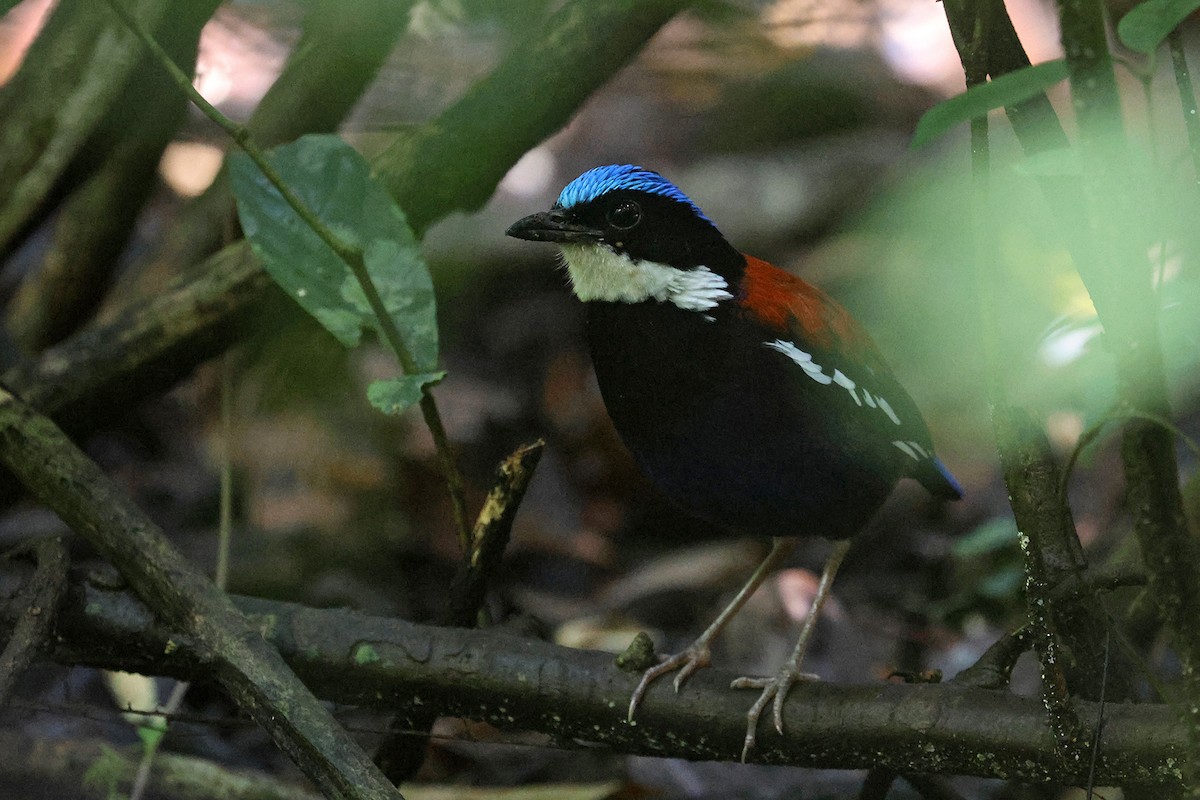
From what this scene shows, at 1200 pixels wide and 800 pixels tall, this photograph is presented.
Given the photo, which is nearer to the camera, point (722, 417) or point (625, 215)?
point (722, 417)

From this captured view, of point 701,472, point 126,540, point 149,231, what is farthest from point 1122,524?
point 149,231

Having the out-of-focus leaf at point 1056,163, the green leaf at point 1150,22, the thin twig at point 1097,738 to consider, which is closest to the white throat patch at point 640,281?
the thin twig at point 1097,738

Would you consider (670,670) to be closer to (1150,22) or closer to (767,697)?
(767,697)

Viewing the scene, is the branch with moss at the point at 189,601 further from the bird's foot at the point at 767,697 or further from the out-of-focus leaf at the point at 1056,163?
the out-of-focus leaf at the point at 1056,163

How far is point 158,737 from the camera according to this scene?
325 centimetres

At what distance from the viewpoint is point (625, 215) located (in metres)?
3.15

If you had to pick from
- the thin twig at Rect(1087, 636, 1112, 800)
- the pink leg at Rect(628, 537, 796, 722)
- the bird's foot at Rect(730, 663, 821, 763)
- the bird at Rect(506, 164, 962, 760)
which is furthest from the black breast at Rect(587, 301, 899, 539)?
the thin twig at Rect(1087, 636, 1112, 800)

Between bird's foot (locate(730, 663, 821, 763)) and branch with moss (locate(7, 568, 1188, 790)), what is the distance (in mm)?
23

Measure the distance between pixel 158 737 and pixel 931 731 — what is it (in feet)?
6.67

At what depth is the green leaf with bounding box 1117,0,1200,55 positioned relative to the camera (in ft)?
4.72

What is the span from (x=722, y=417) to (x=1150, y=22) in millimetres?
1638

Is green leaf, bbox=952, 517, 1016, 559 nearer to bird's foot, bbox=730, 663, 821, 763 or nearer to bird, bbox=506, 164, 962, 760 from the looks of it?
bird, bbox=506, 164, 962, 760

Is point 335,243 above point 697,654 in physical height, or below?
above

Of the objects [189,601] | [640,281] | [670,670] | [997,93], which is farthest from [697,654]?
[997,93]
